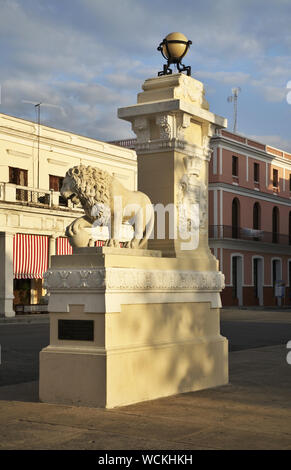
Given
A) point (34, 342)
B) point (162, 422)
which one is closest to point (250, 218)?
point (34, 342)

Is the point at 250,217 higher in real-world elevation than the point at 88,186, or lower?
higher

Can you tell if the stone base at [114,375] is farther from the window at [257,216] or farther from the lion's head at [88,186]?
the window at [257,216]

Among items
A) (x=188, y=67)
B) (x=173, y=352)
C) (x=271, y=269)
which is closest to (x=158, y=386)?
(x=173, y=352)

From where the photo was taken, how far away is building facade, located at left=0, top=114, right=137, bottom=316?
2862cm

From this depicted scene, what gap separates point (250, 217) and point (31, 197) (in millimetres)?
22323

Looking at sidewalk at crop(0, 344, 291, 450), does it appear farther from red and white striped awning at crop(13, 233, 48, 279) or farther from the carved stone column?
red and white striped awning at crop(13, 233, 48, 279)

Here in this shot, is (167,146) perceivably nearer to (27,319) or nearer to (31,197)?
(27,319)

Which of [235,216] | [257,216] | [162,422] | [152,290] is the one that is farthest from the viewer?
[257,216]

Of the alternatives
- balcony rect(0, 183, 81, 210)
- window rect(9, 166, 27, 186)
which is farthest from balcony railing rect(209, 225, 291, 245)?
window rect(9, 166, 27, 186)

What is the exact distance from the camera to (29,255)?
30234 millimetres

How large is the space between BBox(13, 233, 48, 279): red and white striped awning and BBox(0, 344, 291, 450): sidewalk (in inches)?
797

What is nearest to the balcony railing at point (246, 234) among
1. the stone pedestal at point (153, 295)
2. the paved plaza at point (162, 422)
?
the stone pedestal at point (153, 295)
